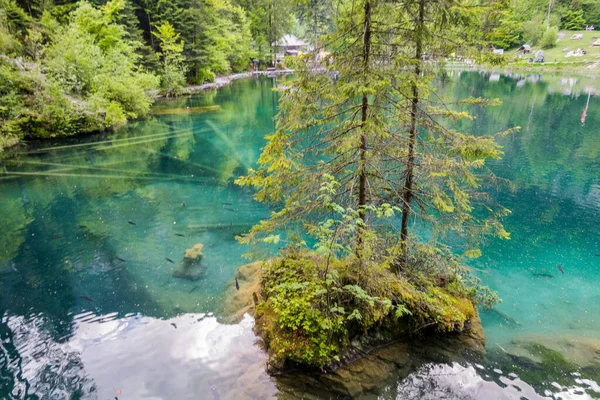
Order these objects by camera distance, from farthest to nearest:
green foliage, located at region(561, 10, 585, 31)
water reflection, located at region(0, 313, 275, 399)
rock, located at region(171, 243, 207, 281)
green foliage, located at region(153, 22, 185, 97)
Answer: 1. green foliage, located at region(561, 10, 585, 31)
2. green foliage, located at region(153, 22, 185, 97)
3. rock, located at region(171, 243, 207, 281)
4. water reflection, located at region(0, 313, 275, 399)

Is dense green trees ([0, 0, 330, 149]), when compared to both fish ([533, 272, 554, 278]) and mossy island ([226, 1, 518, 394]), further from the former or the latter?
fish ([533, 272, 554, 278])

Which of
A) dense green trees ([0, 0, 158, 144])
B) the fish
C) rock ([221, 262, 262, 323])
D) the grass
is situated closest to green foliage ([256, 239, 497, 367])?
rock ([221, 262, 262, 323])

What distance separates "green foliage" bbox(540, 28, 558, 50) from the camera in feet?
219

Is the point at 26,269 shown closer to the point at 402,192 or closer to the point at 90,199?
the point at 90,199

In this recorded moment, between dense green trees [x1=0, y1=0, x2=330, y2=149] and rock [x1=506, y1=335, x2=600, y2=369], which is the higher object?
dense green trees [x1=0, y1=0, x2=330, y2=149]

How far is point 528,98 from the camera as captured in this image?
3725 centimetres

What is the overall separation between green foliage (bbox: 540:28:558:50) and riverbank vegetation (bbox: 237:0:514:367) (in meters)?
82.3

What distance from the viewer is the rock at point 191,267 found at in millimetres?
9902

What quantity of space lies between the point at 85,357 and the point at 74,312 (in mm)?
1874

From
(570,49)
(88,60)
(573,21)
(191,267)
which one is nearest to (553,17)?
(573,21)

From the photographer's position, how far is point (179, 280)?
967 cm

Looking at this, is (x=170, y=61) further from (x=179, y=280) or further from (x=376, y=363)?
(x=376, y=363)

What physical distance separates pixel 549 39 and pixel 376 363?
85991mm

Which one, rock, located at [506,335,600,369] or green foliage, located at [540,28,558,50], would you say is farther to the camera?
green foliage, located at [540,28,558,50]
